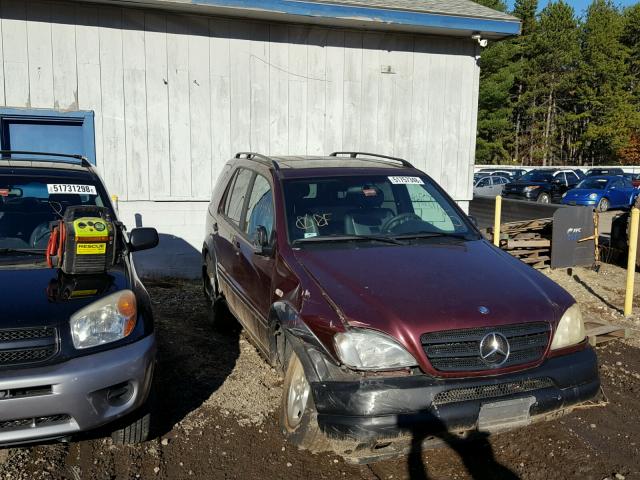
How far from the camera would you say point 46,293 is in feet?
11.0

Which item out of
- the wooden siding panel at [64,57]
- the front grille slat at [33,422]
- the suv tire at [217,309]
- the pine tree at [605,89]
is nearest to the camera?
the front grille slat at [33,422]

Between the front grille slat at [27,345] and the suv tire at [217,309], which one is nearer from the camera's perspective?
the front grille slat at [27,345]

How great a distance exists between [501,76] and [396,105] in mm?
41195

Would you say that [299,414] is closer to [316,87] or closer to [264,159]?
[264,159]

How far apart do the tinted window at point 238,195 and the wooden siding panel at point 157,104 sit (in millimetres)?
2964

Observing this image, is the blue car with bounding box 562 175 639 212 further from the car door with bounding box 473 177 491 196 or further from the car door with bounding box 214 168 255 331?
the car door with bounding box 214 168 255 331

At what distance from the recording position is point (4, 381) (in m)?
2.88

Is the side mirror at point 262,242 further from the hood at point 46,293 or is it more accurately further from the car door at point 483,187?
the car door at point 483,187

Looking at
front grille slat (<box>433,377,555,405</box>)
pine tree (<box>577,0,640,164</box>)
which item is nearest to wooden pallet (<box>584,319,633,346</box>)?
front grille slat (<box>433,377,555,405</box>)

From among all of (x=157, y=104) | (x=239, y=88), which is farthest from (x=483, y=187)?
(x=157, y=104)

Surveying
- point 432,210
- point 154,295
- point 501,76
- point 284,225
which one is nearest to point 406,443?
point 284,225

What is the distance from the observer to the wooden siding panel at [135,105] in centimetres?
805

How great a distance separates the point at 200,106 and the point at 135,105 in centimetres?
88

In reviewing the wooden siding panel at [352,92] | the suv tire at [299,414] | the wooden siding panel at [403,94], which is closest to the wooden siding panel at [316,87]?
the wooden siding panel at [352,92]
